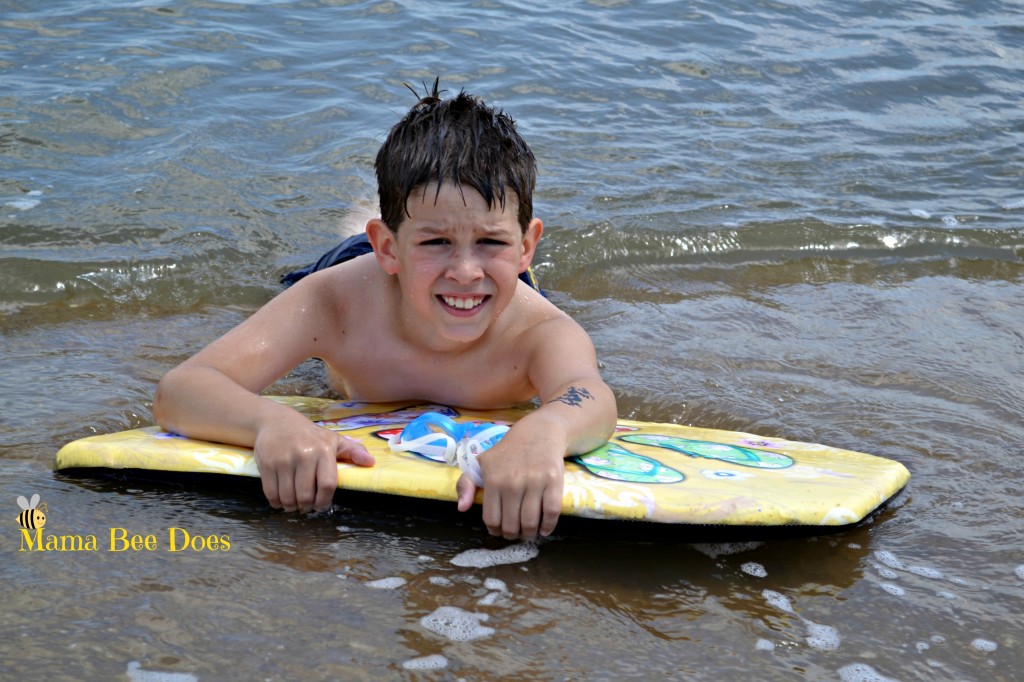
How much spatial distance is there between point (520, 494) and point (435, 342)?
0.99 metres

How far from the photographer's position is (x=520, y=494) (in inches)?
97.2

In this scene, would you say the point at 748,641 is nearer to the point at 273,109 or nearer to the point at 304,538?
the point at 304,538

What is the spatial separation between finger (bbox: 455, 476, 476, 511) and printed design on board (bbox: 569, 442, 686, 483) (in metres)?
0.32

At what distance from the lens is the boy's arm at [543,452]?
97.3 inches

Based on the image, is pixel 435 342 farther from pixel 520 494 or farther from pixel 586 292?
pixel 586 292

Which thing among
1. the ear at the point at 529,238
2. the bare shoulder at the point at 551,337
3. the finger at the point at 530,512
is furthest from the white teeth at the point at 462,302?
the finger at the point at 530,512

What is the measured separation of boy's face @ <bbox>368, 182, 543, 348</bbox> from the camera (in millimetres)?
2908

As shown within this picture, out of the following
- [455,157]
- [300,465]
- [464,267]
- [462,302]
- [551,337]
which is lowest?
[300,465]

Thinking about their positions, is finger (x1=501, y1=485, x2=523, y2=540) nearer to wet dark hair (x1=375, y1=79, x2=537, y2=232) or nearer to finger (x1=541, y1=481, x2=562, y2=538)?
finger (x1=541, y1=481, x2=562, y2=538)

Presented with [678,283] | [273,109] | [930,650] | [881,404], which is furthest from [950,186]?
[930,650]

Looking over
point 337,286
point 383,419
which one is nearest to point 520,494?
point 383,419

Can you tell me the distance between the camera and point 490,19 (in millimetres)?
9445

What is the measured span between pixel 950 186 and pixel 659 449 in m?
4.40

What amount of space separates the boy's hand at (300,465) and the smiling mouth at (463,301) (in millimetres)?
551
